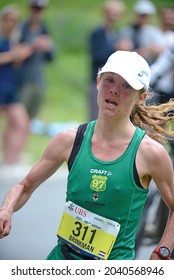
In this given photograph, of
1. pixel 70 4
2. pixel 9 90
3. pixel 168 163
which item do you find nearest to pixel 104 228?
pixel 168 163

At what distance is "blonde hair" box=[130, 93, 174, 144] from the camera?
6.09 m

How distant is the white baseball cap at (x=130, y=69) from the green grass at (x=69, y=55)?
13219 mm

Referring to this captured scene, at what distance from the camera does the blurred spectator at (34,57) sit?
13594mm

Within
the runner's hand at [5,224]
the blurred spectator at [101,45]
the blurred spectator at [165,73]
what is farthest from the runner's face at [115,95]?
the blurred spectator at [101,45]

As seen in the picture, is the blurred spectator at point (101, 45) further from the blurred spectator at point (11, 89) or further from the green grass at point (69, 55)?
the green grass at point (69, 55)

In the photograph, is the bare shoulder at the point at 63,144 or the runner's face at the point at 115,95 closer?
the runner's face at the point at 115,95

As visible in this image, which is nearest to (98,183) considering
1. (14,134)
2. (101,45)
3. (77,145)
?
(77,145)

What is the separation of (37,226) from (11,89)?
3058 millimetres

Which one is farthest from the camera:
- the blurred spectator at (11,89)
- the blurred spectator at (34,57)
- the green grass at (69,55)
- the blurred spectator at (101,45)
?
the green grass at (69,55)

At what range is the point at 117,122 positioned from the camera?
5.72 m

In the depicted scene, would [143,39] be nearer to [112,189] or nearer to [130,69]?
[130,69]

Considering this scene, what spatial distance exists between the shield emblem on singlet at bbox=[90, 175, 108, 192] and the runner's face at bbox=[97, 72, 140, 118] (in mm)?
344

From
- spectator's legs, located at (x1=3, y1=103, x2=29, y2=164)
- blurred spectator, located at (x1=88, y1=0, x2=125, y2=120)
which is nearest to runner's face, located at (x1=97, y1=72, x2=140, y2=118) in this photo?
blurred spectator, located at (x1=88, y1=0, x2=125, y2=120)
